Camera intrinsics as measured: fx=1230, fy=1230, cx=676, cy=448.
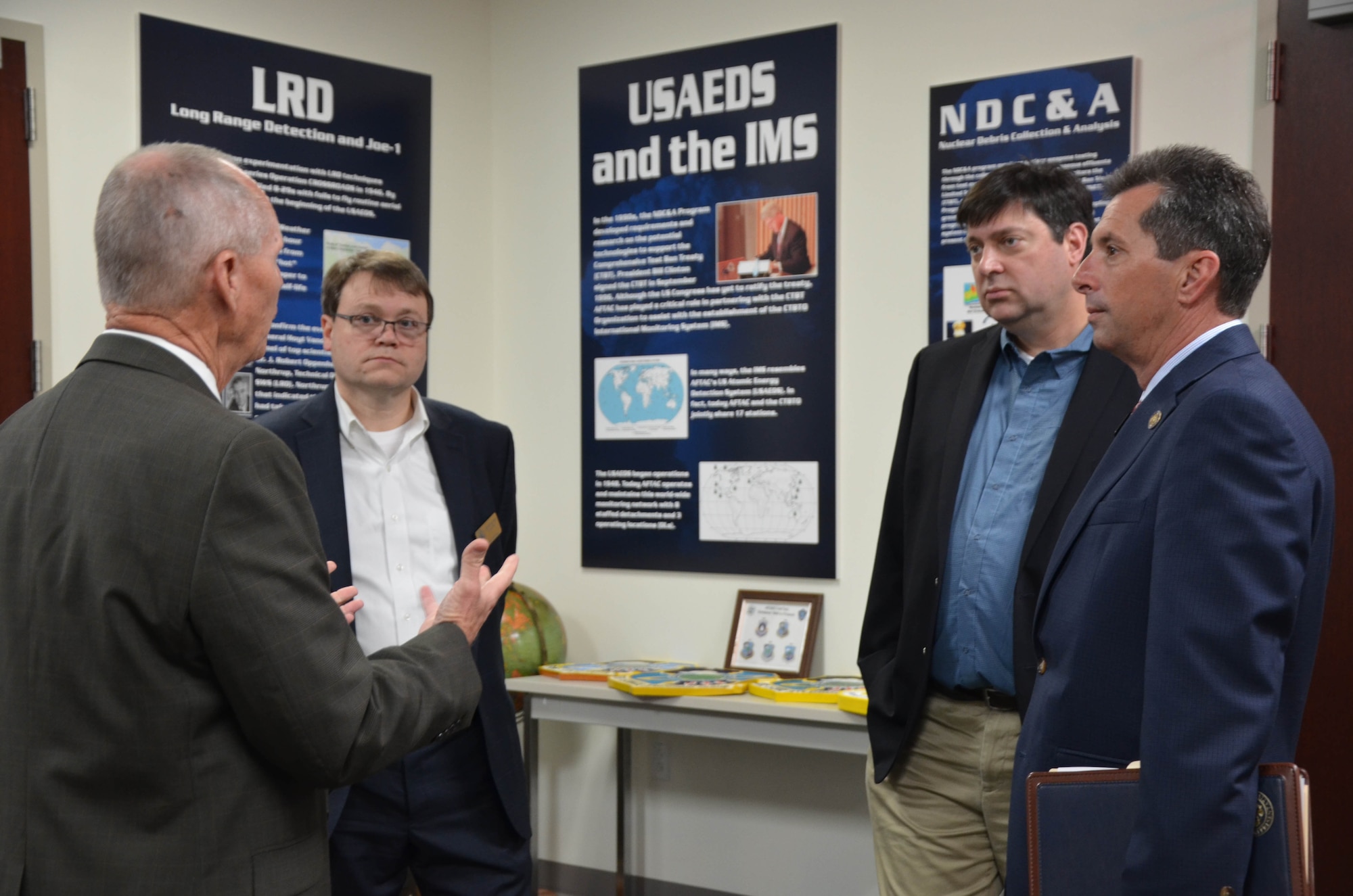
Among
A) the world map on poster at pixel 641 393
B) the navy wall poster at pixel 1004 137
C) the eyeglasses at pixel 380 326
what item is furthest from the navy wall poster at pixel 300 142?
the navy wall poster at pixel 1004 137

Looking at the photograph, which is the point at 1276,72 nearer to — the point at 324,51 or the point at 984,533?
the point at 984,533

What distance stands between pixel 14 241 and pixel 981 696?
9.32 ft

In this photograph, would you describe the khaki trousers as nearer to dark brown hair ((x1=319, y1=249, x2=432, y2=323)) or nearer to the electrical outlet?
dark brown hair ((x1=319, y1=249, x2=432, y2=323))

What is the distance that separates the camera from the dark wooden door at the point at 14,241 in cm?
339

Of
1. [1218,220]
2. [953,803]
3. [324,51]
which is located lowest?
[953,803]

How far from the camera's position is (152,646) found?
53.6 inches

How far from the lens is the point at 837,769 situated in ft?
12.9

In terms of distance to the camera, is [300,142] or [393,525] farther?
[300,142]

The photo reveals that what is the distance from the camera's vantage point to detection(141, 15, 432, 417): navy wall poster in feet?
12.4

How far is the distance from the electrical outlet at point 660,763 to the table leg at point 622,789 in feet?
0.36

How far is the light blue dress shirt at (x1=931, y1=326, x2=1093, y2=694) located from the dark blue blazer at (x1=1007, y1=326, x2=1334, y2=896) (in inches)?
23.0

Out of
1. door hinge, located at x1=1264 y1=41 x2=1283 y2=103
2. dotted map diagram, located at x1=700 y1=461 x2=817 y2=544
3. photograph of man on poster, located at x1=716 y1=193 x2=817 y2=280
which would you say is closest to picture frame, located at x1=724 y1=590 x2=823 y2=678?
dotted map diagram, located at x1=700 y1=461 x2=817 y2=544

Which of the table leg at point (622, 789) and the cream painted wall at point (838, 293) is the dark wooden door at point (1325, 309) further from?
the table leg at point (622, 789)

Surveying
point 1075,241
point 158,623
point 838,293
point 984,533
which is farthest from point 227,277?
point 838,293
